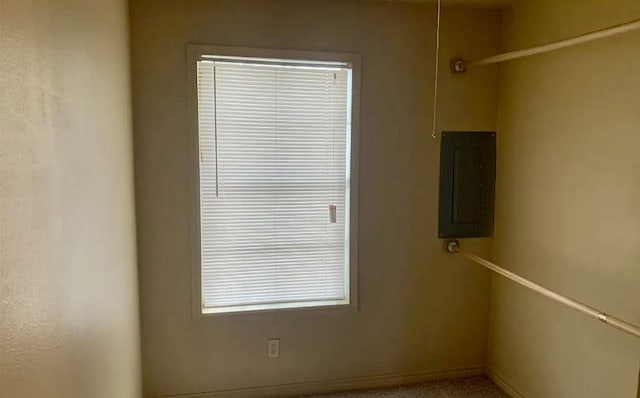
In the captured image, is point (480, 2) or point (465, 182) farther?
point (465, 182)

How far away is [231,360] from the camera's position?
2.70 m

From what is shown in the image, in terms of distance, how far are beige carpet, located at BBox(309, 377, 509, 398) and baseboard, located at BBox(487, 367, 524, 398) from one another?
0.09ft

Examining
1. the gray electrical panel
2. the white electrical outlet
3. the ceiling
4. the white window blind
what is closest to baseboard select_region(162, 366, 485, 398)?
the white electrical outlet

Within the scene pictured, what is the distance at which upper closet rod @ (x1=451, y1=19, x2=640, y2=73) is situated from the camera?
1782mm

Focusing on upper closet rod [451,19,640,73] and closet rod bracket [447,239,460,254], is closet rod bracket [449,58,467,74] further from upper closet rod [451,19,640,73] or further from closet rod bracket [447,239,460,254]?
closet rod bracket [447,239,460,254]

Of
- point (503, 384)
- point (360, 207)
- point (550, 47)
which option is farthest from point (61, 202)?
point (503, 384)

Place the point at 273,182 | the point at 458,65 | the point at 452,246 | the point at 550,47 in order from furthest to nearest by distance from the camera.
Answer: the point at 452,246
the point at 458,65
the point at 273,182
the point at 550,47

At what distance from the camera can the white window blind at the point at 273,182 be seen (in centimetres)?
259

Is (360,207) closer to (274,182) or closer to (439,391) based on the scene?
(274,182)

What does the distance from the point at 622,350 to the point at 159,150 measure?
8.00ft

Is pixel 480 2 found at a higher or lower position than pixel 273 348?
higher

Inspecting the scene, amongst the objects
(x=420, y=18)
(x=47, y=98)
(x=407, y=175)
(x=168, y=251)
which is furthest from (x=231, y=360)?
(x=420, y=18)

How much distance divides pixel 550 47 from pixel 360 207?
4.20 feet

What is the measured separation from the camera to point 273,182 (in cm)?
269
